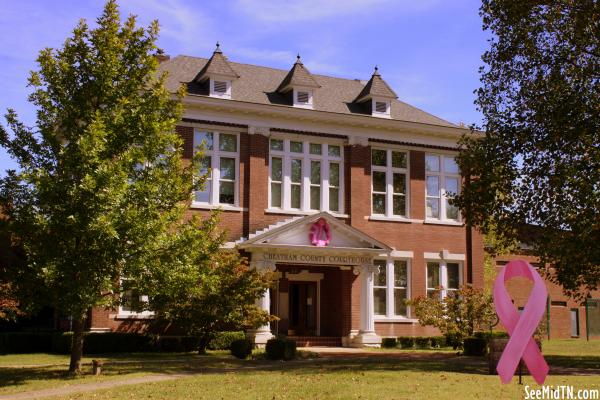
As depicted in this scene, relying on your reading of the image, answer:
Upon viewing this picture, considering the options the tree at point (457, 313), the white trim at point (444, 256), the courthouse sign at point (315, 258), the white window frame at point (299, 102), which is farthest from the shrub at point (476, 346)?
the white window frame at point (299, 102)

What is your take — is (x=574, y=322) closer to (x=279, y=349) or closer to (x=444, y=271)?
(x=444, y=271)

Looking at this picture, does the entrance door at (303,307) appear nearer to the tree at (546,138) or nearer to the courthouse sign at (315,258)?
the courthouse sign at (315,258)

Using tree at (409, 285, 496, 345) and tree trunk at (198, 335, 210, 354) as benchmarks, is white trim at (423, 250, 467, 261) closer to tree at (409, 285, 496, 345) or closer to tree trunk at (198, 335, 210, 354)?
tree at (409, 285, 496, 345)

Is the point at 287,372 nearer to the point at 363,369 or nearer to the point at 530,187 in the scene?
the point at 363,369

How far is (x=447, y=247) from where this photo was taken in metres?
34.2

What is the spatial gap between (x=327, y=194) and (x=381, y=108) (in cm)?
485

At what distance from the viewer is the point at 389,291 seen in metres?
32.6

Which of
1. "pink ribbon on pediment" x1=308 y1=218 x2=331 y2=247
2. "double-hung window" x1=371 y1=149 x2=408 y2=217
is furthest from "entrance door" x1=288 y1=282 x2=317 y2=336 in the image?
"double-hung window" x1=371 y1=149 x2=408 y2=217

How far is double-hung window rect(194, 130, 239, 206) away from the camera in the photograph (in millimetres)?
29984

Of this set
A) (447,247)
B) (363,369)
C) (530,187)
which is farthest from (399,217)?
(363,369)

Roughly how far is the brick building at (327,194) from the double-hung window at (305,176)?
0.05 metres

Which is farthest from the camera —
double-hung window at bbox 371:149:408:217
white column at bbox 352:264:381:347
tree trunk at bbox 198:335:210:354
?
double-hung window at bbox 371:149:408:217

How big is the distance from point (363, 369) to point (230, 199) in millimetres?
12869

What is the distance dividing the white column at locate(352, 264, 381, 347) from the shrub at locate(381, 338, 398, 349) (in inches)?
17.2
